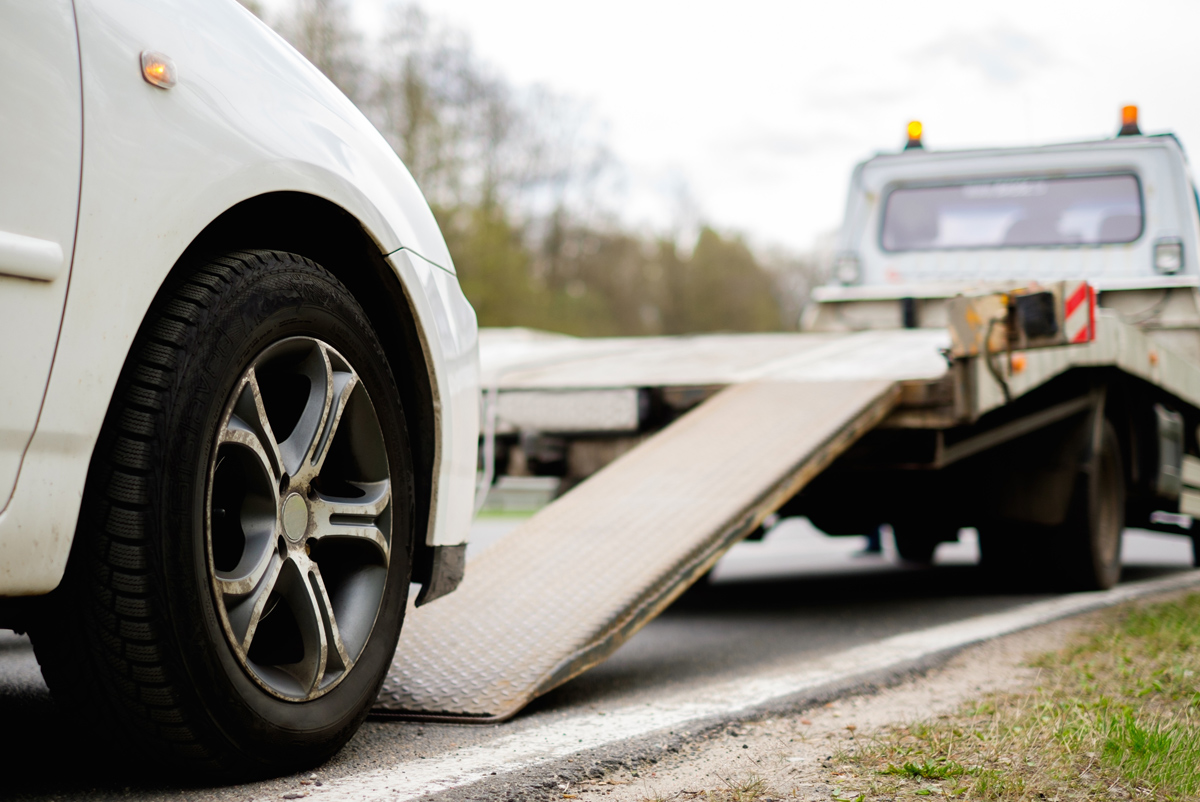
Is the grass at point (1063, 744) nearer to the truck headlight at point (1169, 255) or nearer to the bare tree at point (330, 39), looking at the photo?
the truck headlight at point (1169, 255)

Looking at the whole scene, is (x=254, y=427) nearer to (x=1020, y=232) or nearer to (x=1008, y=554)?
(x=1008, y=554)

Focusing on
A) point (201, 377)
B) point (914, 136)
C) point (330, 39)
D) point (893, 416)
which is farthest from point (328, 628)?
point (330, 39)

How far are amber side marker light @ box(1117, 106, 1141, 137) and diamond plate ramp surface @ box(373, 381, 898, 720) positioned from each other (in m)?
4.16

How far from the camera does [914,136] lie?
8.13m

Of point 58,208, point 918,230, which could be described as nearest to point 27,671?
point 58,208

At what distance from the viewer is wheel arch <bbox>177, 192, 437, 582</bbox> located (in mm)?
2156

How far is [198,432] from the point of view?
1.91 metres

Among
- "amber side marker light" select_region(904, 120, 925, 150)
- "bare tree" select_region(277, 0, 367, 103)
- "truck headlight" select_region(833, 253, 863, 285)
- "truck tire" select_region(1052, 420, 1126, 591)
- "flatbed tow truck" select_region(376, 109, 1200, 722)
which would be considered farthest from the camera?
"bare tree" select_region(277, 0, 367, 103)

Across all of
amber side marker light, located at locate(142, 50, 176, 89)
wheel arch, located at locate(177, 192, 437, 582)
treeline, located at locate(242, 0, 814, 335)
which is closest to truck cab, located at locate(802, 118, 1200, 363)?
wheel arch, located at locate(177, 192, 437, 582)

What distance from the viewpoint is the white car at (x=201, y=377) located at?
1.69 meters

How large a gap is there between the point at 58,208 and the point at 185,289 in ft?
0.97

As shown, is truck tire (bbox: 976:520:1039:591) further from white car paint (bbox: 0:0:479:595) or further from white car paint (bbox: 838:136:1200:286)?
white car paint (bbox: 0:0:479:595)

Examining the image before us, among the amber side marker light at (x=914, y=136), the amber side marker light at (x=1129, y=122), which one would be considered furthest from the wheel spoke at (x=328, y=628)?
the amber side marker light at (x=1129, y=122)

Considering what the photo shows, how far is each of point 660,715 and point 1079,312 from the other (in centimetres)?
261
